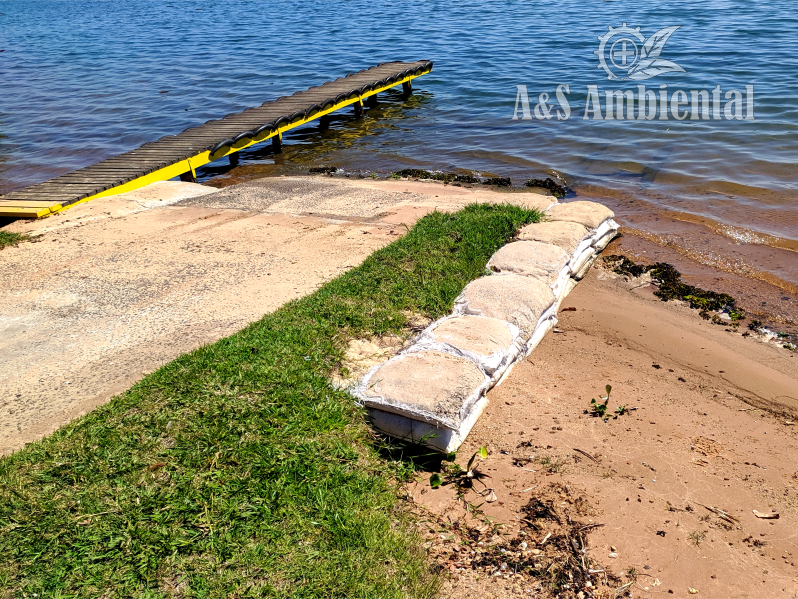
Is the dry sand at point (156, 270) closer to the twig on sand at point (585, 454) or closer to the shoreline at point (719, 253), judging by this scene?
the shoreline at point (719, 253)

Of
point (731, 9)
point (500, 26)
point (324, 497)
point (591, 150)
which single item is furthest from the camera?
point (500, 26)

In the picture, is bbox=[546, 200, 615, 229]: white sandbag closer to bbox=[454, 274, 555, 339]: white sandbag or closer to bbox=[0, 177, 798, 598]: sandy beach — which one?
bbox=[0, 177, 798, 598]: sandy beach

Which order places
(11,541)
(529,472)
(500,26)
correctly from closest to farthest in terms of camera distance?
1. (11,541)
2. (529,472)
3. (500,26)

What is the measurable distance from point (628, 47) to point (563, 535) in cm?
1764

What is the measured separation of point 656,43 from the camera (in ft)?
59.5

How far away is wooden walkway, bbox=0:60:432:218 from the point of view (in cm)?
891

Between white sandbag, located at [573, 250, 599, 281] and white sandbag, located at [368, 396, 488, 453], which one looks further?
white sandbag, located at [573, 250, 599, 281]

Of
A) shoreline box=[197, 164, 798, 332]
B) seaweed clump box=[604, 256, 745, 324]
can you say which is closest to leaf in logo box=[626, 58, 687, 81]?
shoreline box=[197, 164, 798, 332]

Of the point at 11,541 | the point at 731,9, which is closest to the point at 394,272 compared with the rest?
the point at 11,541

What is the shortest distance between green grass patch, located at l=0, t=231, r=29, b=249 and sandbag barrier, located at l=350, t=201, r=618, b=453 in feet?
17.0

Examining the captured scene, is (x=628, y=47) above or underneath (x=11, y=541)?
above

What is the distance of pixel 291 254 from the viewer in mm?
6836

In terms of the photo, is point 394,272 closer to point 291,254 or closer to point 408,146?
point 291,254
